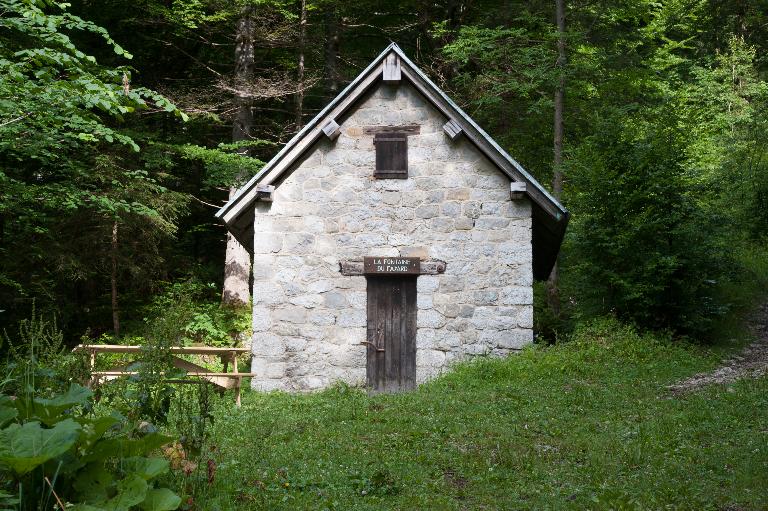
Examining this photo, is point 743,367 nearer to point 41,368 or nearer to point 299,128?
point 41,368

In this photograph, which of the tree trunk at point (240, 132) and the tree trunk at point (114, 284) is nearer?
the tree trunk at point (114, 284)

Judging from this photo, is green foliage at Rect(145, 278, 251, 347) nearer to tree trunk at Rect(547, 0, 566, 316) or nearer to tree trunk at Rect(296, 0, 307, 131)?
tree trunk at Rect(296, 0, 307, 131)

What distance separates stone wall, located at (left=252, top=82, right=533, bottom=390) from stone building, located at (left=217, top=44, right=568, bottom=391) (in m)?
0.02

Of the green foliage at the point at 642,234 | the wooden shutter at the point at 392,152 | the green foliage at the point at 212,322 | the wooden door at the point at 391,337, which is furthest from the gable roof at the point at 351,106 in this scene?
the green foliage at the point at 212,322

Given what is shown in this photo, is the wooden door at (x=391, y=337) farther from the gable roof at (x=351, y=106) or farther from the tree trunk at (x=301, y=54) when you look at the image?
the tree trunk at (x=301, y=54)

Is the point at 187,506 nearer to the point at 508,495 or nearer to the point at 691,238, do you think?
the point at 508,495

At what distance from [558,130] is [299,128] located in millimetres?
6526

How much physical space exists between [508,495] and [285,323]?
7.21 m

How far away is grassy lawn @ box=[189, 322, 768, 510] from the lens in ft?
19.3

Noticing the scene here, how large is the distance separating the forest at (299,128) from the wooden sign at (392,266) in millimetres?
2039

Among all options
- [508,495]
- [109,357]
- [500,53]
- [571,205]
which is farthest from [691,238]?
[109,357]

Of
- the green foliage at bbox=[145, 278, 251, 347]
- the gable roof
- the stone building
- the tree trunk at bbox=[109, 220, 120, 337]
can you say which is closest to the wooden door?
the stone building

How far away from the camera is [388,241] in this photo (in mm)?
12805

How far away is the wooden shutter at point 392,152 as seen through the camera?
12.9 metres
